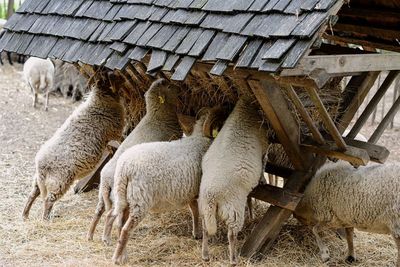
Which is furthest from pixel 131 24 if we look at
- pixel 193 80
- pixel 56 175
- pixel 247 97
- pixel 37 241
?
pixel 37 241

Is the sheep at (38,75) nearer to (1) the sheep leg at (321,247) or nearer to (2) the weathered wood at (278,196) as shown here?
(2) the weathered wood at (278,196)

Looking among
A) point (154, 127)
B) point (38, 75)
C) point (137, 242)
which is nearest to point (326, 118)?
point (154, 127)

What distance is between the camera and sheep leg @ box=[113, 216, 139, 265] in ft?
18.4

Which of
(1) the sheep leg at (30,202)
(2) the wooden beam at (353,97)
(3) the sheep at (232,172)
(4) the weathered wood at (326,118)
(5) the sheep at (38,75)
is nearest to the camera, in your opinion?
(4) the weathered wood at (326,118)

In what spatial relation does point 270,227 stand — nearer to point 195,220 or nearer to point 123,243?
point 195,220

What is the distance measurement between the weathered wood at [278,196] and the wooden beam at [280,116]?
0.35m

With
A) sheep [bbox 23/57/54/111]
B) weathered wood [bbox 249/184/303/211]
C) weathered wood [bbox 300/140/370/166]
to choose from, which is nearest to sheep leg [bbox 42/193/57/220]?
weathered wood [bbox 249/184/303/211]

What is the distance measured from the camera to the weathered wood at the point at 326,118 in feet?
16.2

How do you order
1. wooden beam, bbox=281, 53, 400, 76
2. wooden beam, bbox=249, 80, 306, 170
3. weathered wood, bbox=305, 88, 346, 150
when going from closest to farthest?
wooden beam, bbox=281, 53, 400, 76
weathered wood, bbox=305, 88, 346, 150
wooden beam, bbox=249, 80, 306, 170

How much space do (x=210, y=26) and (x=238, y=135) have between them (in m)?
1.10

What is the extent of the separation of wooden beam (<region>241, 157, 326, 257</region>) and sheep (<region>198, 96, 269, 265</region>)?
371mm

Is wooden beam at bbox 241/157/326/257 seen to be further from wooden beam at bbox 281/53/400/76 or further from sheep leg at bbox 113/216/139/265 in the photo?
wooden beam at bbox 281/53/400/76

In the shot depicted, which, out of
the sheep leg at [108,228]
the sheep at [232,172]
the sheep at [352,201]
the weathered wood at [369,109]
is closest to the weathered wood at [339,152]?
the sheep at [352,201]

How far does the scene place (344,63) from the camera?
483cm
